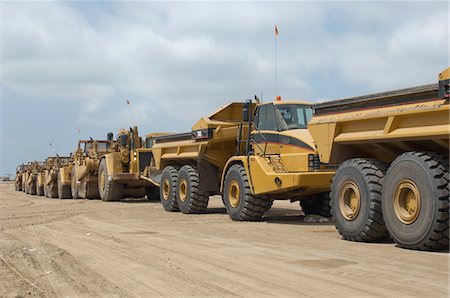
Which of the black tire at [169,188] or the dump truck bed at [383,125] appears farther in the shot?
the black tire at [169,188]

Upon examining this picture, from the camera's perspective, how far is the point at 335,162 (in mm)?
8562

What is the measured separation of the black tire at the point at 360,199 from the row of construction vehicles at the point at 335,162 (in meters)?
0.01

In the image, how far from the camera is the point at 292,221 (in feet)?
38.3

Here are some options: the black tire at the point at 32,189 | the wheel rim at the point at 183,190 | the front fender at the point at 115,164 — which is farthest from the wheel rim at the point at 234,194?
the black tire at the point at 32,189

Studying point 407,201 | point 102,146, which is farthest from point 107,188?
point 407,201

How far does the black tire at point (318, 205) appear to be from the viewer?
39.9 ft

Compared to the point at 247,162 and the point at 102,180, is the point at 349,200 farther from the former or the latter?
the point at 102,180

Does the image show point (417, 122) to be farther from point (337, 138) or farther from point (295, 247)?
point (295, 247)

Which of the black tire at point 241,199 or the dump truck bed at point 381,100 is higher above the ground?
the dump truck bed at point 381,100

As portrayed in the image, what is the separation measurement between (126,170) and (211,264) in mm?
13671

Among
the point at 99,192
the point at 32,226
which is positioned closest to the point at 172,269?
the point at 32,226

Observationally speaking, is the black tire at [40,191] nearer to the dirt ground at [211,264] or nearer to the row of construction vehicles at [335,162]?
the row of construction vehicles at [335,162]

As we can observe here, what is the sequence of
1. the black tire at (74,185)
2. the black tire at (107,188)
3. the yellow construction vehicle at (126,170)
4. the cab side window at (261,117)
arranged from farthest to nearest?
the black tire at (74,185)
the black tire at (107,188)
the yellow construction vehicle at (126,170)
the cab side window at (261,117)

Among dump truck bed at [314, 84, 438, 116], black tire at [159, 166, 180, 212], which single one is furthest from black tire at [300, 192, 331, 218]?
dump truck bed at [314, 84, 438, 116]
